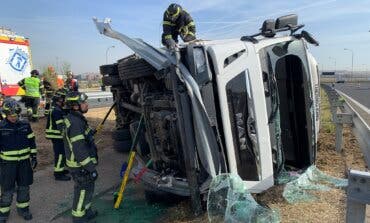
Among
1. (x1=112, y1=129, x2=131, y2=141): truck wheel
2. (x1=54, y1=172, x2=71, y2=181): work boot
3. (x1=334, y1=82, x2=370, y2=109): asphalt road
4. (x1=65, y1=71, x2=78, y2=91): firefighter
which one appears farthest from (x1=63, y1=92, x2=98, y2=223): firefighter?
(x1=334, y1=82, x2=370, y2=109): asphalt road

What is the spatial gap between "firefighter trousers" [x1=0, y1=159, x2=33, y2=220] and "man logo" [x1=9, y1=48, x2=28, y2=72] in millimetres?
10084

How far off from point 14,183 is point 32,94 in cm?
759

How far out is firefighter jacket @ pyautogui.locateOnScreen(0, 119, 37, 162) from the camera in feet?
18.3

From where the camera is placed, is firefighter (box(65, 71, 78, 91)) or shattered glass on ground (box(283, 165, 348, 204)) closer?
shattered glass on ground (box(283, 165, 348, 204))

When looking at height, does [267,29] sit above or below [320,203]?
above

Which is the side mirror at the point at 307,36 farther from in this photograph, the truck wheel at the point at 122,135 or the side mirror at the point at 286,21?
the truck wheel at the point at 122,135

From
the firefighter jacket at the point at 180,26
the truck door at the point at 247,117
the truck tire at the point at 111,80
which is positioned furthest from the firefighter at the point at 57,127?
the truck door at the point at 247,117

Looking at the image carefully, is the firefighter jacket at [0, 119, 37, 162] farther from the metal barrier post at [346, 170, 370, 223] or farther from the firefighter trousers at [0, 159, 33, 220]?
the metal barrier post at [346, 170, 370, 223]

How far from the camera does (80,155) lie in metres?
5.04

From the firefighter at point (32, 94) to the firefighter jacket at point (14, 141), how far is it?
24.2 ft

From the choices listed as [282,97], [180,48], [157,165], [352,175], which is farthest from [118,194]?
[352,175]

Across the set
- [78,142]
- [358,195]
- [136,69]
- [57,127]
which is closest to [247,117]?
[136,69]

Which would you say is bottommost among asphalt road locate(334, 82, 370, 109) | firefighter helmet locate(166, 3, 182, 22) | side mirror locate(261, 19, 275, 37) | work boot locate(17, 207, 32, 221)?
asphalt road locate(334, 82, 370, 109)

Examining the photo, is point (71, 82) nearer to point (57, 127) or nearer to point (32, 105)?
point (57, 127)
